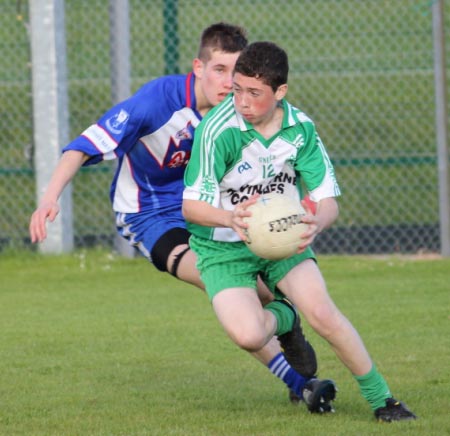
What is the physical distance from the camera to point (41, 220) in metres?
4.88

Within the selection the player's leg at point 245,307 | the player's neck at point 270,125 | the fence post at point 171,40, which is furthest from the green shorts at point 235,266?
the fence post at point 171,40

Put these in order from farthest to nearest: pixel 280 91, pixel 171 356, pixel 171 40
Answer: pixel 171 40, pixel 171 356, pixel 280 91

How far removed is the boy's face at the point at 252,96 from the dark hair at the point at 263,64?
2cm

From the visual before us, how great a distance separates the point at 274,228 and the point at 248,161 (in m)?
0.44

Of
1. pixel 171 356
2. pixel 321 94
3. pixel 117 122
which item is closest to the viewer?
pixel 117 122

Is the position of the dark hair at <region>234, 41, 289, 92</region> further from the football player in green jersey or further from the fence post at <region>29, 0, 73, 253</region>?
the fence post at <region>29, 0, 73, 253</region>

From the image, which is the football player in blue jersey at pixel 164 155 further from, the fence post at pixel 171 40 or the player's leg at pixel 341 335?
the fence post at pixel 171 40

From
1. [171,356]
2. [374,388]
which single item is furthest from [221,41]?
[171,356]

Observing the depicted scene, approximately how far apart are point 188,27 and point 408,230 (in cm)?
317

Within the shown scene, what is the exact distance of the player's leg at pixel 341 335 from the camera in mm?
4785

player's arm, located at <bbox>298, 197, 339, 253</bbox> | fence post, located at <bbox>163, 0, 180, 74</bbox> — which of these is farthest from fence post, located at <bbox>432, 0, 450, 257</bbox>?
player's arm, located at <bbox>298, 197, 339, 253</bbox>

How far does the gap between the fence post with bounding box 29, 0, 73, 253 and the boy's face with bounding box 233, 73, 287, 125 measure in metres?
5.59

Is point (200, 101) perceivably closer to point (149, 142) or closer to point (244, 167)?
point (149, 142)

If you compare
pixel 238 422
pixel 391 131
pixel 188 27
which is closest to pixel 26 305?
pixel 238 422
